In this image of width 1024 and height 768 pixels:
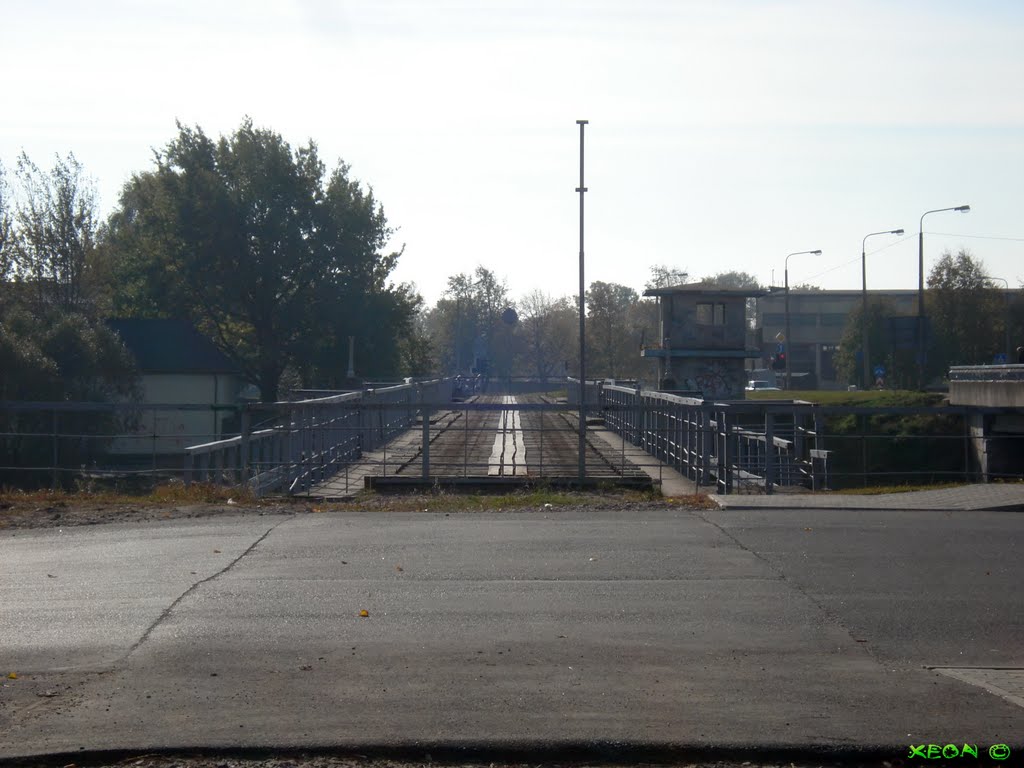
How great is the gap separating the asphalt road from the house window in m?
41.5

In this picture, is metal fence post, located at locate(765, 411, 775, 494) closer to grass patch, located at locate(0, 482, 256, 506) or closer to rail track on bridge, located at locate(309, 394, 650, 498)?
rail track on bridge, located at locate(309, 394, 650, 498)

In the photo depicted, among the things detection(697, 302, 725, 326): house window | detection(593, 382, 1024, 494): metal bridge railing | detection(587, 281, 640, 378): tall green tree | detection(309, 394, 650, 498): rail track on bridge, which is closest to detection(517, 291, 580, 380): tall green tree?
detection(587, 281, 640, 378): tall green tree

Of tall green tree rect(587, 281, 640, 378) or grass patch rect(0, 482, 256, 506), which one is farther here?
tall green tree rect(587, 281, 640, 378)

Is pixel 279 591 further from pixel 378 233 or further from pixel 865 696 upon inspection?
pixel 378 233

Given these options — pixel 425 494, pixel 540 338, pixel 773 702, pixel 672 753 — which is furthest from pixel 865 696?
pixel 540 338

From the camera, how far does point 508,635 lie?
7707 mm

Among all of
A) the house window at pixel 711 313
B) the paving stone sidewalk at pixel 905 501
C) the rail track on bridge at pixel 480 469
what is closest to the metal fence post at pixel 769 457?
the paving stone sidewalk at pixel 905 501

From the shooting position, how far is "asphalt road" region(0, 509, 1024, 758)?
5.82m

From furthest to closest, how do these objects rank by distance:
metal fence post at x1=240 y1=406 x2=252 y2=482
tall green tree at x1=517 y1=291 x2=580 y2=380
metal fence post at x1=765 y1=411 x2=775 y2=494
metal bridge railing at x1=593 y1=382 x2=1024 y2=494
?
1. tall green tree at x1=517 y1=291 x2=580 y2=380
2. metal bridge railing at x1=593 y1=382 x2=1024 y2=494
3. metal fence post at x1=765 y1=411 x2=775 y2=494
4. metal fence post at x1=240 y1=406 x2=252 y2=482

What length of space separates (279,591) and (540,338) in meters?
92.1


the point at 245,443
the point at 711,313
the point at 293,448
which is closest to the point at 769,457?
the point at 293,448

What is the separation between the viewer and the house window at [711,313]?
2114 inches

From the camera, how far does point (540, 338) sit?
101000mm

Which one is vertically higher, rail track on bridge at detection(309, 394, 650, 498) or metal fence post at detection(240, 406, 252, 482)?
metal fence post at detection(240, 406, 252, 482)
